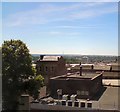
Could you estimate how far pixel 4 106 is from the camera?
11.6 ft

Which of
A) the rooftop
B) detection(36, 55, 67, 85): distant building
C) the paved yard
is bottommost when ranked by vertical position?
the paved yard

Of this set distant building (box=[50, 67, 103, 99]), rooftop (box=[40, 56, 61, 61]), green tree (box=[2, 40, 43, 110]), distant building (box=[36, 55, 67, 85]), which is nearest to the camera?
green tree (box=[2, 40, 43, 110])

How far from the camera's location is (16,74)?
3881mm

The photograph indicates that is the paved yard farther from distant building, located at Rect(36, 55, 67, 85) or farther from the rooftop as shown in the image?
the rooftop

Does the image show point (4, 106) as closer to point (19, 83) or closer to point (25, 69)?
point (19, 83)

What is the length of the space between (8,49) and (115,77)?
23.4 feet

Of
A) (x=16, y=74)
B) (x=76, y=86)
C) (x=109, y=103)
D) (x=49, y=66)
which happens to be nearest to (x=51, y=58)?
(x=49, y=66)

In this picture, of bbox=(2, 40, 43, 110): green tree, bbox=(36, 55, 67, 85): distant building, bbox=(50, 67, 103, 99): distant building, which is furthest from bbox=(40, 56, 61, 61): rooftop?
bbox=(2, 40, 43, 110): green tree

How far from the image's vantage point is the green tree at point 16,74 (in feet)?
12.1

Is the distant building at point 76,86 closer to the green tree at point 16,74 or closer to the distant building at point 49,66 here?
the green tree at point 16,74

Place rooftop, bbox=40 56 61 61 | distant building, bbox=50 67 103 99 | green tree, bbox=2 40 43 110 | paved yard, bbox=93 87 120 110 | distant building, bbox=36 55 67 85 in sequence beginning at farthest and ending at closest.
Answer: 1. rooftop, bbox=40 56 61 61
2. distant building, bbox=36 55 67 85
3. distant building, bbox=50 67 103 99
4. paved yard, bbox=93 87 120 110
5. green tree, bbox=2 40 43 110

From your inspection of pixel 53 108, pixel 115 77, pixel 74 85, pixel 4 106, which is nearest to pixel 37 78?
pixel 53 108

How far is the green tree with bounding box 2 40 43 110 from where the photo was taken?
3676 millimetres

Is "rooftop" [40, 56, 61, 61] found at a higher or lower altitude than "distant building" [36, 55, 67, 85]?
higher
